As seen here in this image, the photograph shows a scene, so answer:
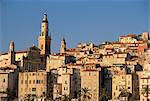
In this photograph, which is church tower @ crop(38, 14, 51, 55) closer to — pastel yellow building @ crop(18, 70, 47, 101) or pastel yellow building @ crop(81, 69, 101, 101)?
pastel yellow building @ crop(18, 70, 47, 101)

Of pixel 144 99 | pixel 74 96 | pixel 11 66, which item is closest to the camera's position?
pixel 144 99

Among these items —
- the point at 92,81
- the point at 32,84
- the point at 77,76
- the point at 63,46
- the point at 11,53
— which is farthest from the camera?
the point at 63,46

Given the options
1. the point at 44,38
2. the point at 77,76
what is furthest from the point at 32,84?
the point at 44,38

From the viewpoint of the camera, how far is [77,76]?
90.3 ft

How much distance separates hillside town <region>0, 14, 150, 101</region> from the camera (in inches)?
1033

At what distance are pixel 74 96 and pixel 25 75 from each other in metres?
3.62

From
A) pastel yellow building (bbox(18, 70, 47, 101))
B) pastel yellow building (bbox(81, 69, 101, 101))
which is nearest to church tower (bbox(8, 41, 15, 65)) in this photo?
pastel yellow building (bbox(18, 70, 47, 101))

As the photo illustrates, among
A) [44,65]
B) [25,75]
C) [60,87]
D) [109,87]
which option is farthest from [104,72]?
[44,65]

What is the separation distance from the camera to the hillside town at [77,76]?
26.2 m

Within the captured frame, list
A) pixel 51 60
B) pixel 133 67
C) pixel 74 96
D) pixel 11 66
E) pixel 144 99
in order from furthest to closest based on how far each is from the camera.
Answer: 1. pixel 51 60
2. pixel 11 66
3. pixel 133 67
4. pixel 74 96
5. pixel 144 99

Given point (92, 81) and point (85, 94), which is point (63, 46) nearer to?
point (92, 81)

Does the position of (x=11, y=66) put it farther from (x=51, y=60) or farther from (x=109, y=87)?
(x=109, y=87)

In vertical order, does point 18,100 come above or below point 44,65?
below

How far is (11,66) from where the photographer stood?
101ft
